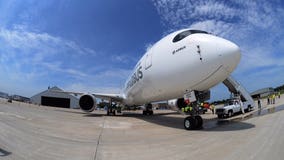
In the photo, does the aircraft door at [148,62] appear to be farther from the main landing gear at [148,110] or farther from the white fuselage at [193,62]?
the main landing gear at [148,110]

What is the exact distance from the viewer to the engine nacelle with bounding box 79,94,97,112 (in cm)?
1730

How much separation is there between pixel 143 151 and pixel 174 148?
0.77 m

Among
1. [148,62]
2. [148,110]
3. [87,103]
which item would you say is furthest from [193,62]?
[148,110]

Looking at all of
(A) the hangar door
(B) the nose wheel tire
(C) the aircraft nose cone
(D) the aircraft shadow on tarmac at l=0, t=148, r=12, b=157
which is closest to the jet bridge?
(B) the nose wheel tire

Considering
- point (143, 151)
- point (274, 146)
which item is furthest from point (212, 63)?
point (143, 151)

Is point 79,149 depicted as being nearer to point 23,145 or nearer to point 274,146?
point 23,145

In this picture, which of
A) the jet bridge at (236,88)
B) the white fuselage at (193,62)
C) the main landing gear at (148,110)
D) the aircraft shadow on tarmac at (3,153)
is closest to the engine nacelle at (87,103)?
the main landing gear at (148,110)

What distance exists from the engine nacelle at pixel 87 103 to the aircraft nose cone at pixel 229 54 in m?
12.8

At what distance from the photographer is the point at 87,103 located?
57.4 ft

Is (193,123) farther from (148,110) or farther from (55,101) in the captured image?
(55,101)

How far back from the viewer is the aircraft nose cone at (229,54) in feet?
22.3

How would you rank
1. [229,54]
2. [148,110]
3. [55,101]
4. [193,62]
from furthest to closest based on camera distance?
[55,101] < [148,110] < [193,62] < [229,54]

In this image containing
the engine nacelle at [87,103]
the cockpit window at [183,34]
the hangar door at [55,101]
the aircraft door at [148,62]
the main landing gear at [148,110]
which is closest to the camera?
the cockpit window at [183,34]

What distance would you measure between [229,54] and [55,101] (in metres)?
60.8
